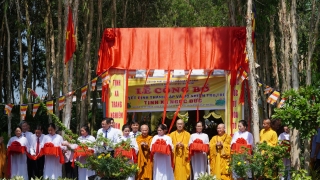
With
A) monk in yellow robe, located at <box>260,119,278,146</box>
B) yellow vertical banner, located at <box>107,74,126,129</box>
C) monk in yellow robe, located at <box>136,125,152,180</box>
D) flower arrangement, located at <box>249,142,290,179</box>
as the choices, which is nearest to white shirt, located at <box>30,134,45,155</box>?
monk in yellow robe, located at <box>136,125,152,180</box>

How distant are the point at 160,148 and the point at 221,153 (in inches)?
53.8

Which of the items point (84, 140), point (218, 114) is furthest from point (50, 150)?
point (218, 114)

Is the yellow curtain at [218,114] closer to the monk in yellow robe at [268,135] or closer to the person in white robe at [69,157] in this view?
the monk in yellow robe at [268,135]

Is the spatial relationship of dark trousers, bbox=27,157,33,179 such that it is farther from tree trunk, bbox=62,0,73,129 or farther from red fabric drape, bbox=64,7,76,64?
red fabric drape, bbox=64,7,76,64

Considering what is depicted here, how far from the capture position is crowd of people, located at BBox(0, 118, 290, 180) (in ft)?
48.1

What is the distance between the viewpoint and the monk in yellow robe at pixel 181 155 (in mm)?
15039

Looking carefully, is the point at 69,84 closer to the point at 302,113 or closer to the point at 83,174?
the point at 83,174

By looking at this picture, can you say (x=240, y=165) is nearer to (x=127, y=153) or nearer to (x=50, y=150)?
(x=127, y=153)

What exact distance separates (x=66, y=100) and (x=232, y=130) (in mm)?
4304

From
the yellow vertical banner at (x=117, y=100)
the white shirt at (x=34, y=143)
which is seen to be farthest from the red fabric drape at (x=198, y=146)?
the white shirt at (x=34, y=143)

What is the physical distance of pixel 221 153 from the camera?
14852 millimetres

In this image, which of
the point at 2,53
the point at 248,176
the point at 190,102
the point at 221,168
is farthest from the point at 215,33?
the point at 2,53

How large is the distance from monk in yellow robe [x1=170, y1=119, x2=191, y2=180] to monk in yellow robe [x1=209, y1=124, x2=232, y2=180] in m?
0.58

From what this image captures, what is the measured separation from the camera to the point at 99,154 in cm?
1270
